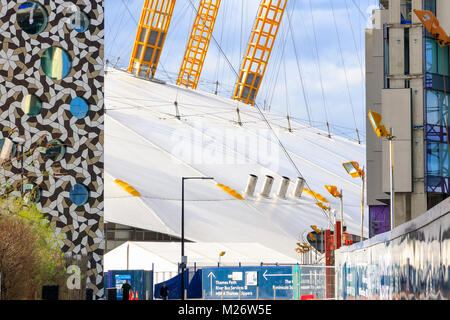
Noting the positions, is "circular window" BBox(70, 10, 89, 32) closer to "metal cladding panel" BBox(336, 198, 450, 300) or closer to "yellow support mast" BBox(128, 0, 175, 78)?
"metal cladding panel" BBox(336, 198, 450, 300)

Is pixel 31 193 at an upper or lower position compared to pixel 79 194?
lower

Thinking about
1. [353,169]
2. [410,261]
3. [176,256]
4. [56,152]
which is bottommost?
[410,261]

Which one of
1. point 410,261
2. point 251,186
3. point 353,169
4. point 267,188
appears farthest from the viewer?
point 267,188

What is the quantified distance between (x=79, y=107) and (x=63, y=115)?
776mm

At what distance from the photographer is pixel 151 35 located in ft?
309

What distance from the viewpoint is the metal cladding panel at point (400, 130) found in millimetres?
40375

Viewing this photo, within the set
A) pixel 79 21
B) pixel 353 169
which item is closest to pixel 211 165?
pixel 79 21

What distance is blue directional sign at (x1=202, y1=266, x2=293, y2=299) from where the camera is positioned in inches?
1640

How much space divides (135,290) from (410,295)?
3360 cm

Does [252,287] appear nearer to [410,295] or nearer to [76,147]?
[76,147]

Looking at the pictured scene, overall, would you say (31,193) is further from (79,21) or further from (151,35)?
(151,35)

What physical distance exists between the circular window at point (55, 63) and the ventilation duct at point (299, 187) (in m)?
33.8

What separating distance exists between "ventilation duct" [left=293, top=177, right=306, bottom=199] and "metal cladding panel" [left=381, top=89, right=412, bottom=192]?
84.6 feet
